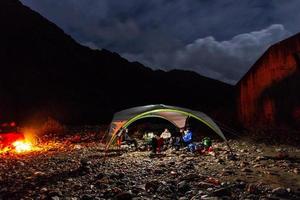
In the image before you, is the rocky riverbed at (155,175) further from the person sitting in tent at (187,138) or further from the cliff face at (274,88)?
the cliff face at (274,88)

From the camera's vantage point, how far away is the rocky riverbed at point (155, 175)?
9664 mm

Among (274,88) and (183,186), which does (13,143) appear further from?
(274,88)

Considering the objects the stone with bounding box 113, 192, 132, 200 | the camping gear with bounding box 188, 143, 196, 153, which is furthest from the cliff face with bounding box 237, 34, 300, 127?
the stone with bounding box 113, 192, 132, 200

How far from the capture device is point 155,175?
12.5 m

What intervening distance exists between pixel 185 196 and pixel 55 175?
5.16m

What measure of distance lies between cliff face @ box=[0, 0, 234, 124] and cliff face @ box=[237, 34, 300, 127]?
80.8ft

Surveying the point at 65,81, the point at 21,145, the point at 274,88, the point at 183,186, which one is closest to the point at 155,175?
the point at 183,186

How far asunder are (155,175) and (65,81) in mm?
65086

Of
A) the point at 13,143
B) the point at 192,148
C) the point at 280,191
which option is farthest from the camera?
the point at 13,143

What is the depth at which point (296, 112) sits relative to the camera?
21.2m

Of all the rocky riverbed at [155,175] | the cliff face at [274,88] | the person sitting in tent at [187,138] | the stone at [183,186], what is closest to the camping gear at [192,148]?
the rocky riverbed at [155,175]

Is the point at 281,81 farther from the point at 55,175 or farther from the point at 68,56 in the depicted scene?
the point at 68,56

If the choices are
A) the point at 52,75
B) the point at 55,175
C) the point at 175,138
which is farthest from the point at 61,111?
the point at 55,175

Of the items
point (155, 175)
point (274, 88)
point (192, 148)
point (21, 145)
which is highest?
point (274, 88)
